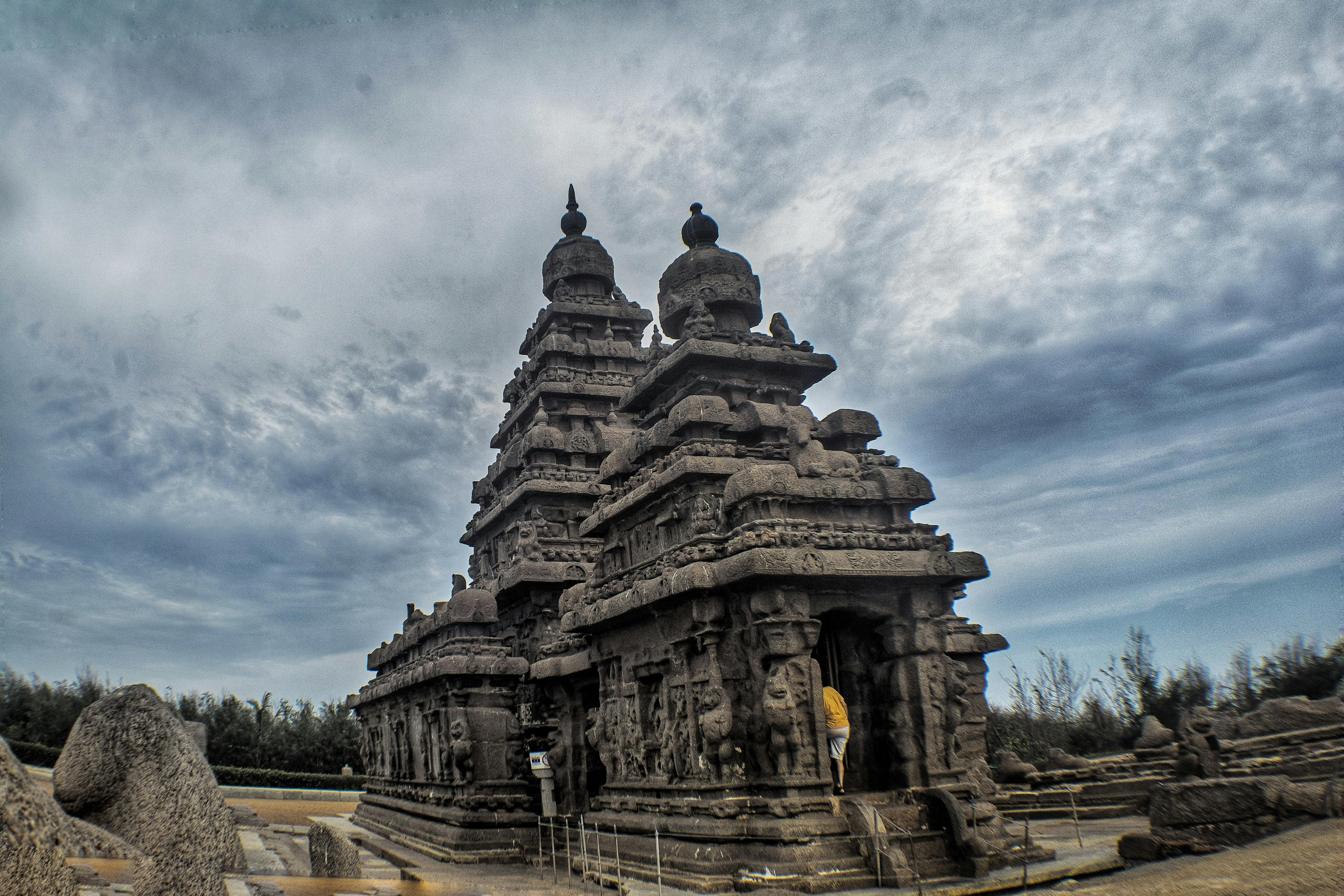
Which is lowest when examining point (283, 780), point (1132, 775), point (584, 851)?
point (283, 780)

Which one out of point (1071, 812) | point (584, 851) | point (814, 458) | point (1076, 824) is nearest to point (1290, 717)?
point (1071, 812)

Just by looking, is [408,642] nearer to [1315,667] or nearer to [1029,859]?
[1029,859]

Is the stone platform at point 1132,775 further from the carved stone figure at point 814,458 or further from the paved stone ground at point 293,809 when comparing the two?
the paved stone ground at point 293,809

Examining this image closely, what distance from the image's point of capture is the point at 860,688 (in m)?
12.7

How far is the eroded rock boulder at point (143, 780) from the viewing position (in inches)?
236

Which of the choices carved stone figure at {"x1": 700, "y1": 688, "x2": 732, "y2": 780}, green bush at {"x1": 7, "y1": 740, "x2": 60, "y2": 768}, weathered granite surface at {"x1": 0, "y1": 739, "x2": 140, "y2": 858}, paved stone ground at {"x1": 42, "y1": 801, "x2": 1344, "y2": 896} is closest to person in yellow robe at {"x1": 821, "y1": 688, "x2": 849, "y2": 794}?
carved stone figure at {"x1": 700, "y1": 688, "x2": 732, "y2": 780}

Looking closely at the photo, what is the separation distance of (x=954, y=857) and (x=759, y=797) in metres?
2.39

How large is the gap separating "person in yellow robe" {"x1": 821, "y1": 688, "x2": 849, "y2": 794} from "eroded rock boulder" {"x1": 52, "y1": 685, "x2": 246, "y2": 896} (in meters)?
7.41

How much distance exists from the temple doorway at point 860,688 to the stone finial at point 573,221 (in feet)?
66.3

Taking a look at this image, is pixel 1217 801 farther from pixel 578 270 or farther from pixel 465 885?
pixel 578 270

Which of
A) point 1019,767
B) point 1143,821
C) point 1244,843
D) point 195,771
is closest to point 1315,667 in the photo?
point 1019,767

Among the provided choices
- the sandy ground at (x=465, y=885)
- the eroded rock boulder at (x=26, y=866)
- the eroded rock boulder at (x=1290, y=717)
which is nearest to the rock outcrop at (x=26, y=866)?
the eroded rock boulder at (x=26, y=866)

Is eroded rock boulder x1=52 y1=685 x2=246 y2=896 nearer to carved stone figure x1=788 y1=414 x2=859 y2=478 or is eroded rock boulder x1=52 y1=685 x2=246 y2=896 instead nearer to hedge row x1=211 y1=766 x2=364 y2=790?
carved stone figure x1=788 y1=414 x2=859 y2=478

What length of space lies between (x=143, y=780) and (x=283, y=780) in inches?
1343
